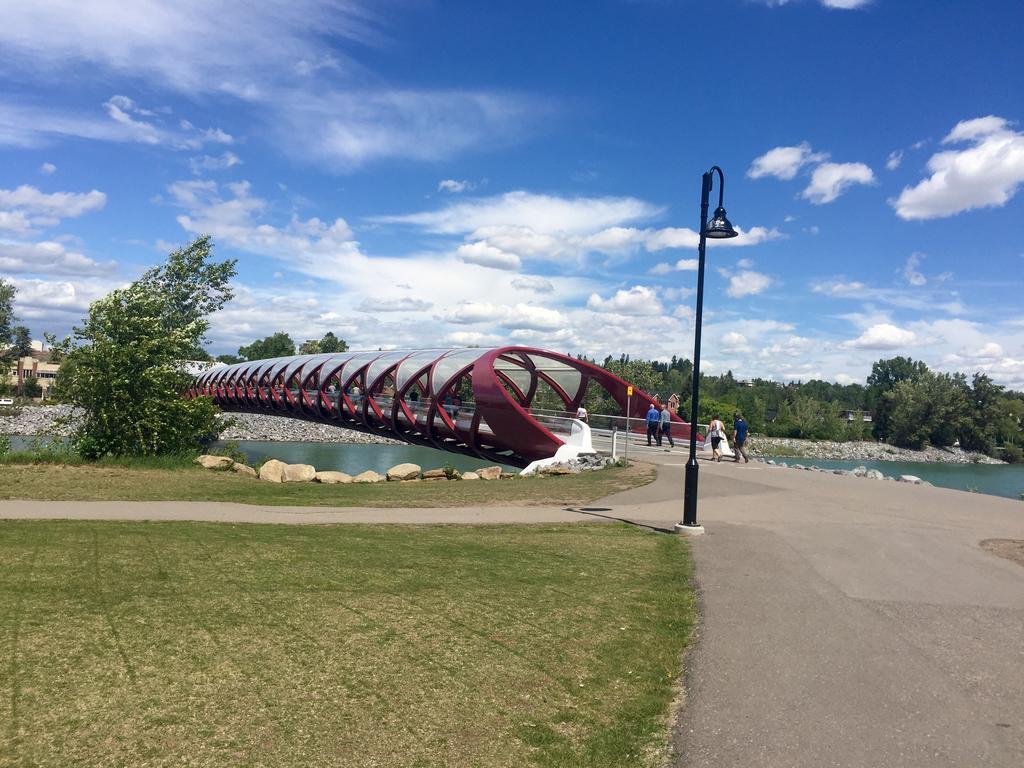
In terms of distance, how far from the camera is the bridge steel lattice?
23.0 meters

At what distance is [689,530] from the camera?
33.3 ft

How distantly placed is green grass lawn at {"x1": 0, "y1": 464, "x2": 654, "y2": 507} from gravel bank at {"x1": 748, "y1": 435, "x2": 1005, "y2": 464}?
6291cm

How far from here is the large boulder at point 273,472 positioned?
692 inches

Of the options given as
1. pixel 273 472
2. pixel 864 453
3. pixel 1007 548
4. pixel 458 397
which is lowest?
pixel 864 453

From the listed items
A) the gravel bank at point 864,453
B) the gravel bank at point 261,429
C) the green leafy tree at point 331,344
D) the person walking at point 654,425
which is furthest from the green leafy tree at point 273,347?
the person walking at point 654,425

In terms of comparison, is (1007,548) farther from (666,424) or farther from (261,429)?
(261,429)

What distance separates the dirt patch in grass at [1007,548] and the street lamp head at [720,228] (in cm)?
532

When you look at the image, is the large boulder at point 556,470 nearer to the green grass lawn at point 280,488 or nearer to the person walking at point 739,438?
the green grass lawn at point 280,488

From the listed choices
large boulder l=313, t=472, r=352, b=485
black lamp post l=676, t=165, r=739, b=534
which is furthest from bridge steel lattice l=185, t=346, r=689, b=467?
black lamp post l=676, t=165, r=739, b=534

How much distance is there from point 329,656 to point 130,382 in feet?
61.4

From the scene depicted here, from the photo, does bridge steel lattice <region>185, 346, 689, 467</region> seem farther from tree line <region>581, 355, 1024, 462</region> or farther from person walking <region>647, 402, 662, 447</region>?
tree line <region>581, 355, 1024, 462</region>

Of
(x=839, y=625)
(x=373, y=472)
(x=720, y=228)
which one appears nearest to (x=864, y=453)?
Result: (x=373, y=472)

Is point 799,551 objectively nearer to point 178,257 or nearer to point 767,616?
point 767,616

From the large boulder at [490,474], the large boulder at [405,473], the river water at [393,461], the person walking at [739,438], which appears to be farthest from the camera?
the river water at [393,461]
